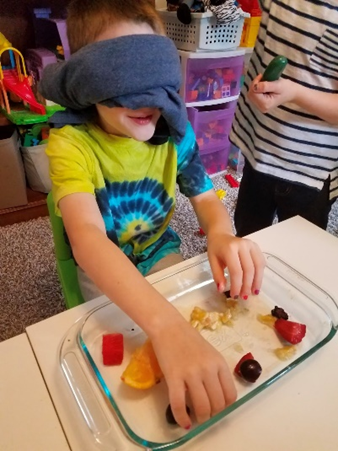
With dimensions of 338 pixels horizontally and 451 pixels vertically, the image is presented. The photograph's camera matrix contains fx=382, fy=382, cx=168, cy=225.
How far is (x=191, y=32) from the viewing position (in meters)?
1.41

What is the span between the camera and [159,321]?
40 cm

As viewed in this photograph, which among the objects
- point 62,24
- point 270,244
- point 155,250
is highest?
point 62,24

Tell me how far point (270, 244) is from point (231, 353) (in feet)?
0.74

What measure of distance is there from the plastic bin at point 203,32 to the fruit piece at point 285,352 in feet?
4.09

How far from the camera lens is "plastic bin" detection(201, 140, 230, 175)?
1760 millimetres

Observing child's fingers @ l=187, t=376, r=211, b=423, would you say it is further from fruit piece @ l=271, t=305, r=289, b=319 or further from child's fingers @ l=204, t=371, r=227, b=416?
fruit piece @ l=271, t=305, r=289, b=319

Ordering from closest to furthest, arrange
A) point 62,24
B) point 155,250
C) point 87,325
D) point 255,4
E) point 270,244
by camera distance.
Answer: point 87,325 → point 270,244 → point 155,250 → point 62,24 → point 255,4

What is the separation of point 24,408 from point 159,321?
0.52 feet

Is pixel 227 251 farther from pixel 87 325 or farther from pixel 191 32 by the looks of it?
pixel 191 32

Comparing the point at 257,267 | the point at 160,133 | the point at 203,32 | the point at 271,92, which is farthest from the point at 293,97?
the point at 203,32

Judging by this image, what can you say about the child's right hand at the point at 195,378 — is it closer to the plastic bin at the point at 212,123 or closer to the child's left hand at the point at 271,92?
the child's left hand at the point at 271,92

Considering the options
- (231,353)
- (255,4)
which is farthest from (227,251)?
(255,4)

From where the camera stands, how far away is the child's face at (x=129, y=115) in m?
0.53

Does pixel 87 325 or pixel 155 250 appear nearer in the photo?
pixel 87 325
